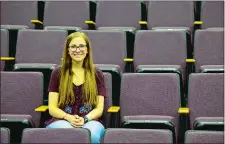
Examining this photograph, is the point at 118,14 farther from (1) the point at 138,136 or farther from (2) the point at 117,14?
(1) the point at 138,136

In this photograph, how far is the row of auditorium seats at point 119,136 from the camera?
0.36 meters

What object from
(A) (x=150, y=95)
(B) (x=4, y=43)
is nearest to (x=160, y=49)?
(A) (x=150, y=95)

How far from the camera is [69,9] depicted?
773mm

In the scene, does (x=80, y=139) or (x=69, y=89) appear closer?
(x=80, y=139)

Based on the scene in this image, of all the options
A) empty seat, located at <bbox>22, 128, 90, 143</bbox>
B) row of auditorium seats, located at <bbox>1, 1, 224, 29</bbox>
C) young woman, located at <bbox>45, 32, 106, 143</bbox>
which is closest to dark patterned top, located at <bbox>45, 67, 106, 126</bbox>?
young woman, located at <bbox>45, 32, 106, 143</bbox>

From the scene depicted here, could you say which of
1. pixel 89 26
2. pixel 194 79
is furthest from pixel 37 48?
pixel 194 79

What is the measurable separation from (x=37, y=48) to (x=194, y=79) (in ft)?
0.82

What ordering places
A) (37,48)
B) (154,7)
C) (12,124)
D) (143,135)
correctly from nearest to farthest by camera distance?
(143,135), (12,124), (37,48), (154,7)

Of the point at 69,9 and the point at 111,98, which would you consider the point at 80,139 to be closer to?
the point at 111,98

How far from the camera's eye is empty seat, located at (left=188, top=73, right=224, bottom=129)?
504mm

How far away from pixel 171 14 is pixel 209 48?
0.49ft

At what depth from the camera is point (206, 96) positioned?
1.67 ft

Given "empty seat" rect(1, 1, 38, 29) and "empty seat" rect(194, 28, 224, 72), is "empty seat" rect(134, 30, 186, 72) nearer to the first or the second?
"empty seat" rect(194, 28, 224, 72)

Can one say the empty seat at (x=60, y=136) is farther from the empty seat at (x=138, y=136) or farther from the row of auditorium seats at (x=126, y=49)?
the row of auditorium seats at (x=126, y=49)
